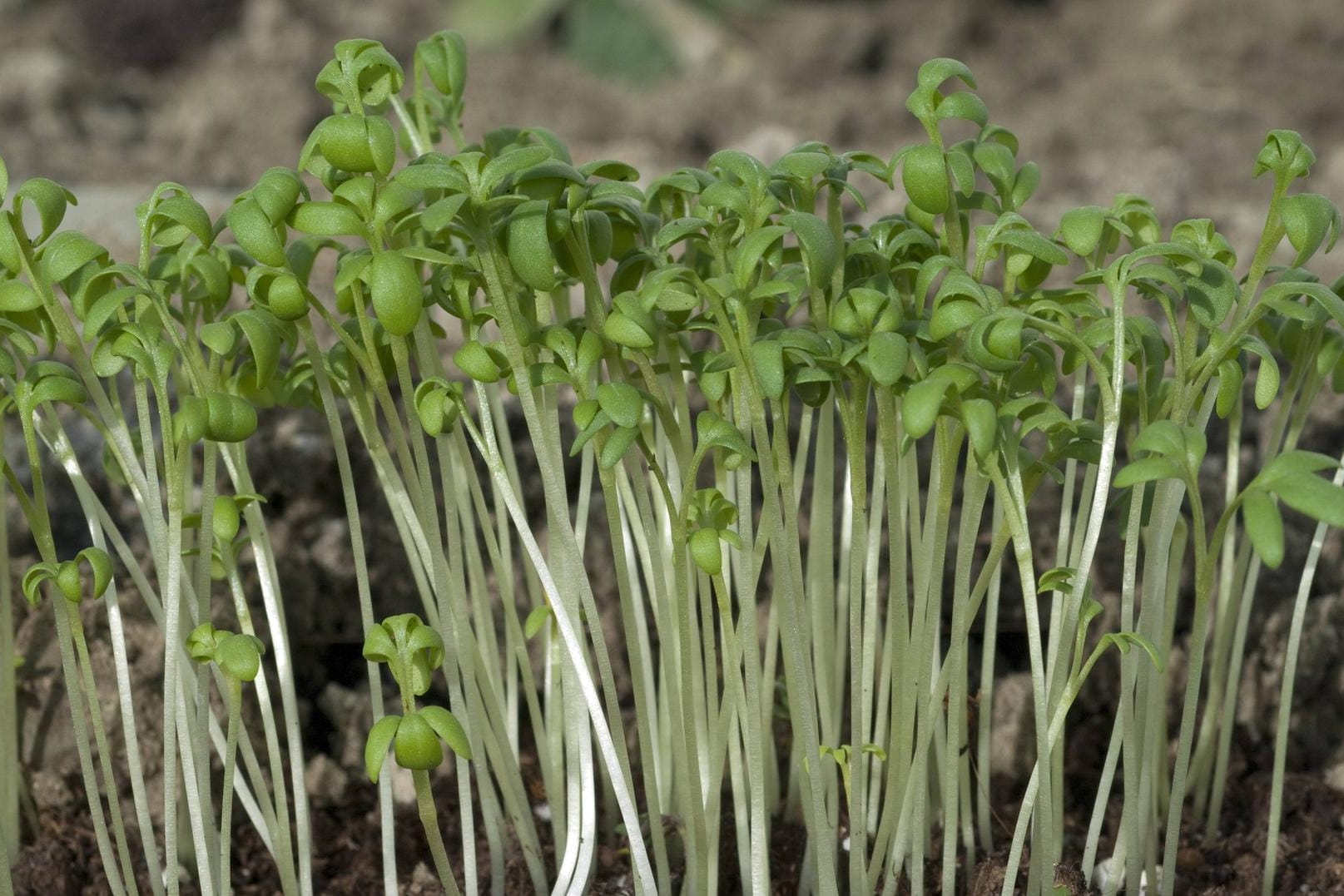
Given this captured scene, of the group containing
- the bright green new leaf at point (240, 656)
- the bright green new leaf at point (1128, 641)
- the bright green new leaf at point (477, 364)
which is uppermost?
the bright green new leaf at point (477, 364)

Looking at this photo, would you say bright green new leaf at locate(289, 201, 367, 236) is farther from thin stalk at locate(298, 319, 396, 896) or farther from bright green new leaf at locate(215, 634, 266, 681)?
bright green new leaf at locate(215, 634, 266, 681)

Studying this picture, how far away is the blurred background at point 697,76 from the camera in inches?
157

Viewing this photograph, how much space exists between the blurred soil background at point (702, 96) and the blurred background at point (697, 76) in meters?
0.01

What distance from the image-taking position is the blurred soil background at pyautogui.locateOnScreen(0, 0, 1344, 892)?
2.43 m

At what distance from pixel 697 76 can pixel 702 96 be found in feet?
1.29

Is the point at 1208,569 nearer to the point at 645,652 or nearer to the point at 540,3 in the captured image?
the point at 645,652

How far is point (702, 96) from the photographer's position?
181 inches

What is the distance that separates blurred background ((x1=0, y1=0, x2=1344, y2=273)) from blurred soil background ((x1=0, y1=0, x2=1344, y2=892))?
0.01 metres

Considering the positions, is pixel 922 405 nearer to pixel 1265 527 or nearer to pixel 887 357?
pixel 887 357

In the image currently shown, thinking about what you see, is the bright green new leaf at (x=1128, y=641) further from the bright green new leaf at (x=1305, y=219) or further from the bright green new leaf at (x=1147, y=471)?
the bright green new leaf at (x=1305, y=219)

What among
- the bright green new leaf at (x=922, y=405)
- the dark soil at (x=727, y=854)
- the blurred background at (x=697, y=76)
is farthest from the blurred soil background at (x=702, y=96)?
the bright green new leaf at (x=922, y=405)

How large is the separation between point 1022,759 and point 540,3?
4301 millimetres

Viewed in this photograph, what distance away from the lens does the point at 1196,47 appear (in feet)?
16.7

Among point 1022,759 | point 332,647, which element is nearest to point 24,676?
point 332,647
